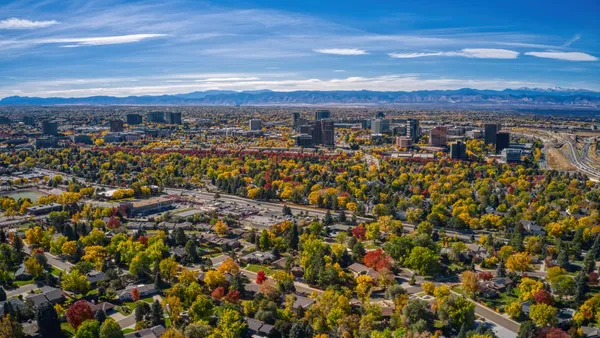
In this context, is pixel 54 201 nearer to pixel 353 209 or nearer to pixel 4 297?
pixel 4 297

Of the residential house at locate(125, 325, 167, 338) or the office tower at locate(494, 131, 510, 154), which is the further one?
the office tower at locate(494, 131, 510, 154)

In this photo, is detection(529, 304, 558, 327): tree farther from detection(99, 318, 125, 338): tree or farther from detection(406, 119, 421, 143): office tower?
detection(406, 119, 421, 143): office tower

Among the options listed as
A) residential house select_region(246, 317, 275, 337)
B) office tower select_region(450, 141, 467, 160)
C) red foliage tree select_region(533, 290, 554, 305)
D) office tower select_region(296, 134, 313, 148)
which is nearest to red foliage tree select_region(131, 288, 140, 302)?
residential house select_region(246, 317, 275, 337)

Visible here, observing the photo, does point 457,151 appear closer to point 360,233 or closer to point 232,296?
point 360,233

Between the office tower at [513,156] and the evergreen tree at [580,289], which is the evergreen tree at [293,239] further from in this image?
the office tower at [513,156]

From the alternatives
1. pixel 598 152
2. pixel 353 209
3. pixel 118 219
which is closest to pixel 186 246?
pixel 118 219

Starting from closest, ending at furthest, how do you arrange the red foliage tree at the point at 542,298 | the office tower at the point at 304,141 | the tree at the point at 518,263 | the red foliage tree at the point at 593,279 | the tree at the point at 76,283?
the red foliage tree at the point at 542,298 → the tree at the point at 76,283 → the red foliage tree at the point at 593,279 → the tree at the point at 518,263 → the office tower at the point at 304,141

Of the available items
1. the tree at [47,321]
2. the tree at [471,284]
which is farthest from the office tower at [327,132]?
the tree at [47,321]
